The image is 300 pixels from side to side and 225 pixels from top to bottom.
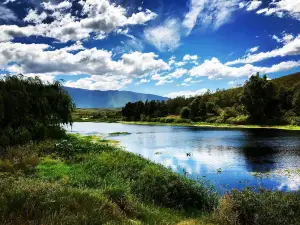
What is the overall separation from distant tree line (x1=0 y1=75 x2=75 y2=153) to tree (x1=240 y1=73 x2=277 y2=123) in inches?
2634

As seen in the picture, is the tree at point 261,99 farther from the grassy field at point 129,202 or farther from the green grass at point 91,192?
the grassy field at point 129,202

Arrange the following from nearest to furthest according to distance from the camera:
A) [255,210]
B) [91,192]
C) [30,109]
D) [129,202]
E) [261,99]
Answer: [255,210], [91,192], [129,202], [30,109], [261,99]

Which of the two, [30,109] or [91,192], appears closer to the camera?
[91,192]

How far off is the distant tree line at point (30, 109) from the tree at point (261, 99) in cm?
6691

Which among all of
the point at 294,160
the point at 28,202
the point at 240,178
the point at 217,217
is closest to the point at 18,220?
the point at 28,202

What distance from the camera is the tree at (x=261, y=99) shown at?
301ft

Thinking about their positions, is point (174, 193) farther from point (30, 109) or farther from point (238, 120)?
point (238, 120)

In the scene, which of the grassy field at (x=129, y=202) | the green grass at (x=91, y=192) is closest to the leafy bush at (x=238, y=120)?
the green grass at (x=91, y=192)

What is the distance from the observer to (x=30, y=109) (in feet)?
105

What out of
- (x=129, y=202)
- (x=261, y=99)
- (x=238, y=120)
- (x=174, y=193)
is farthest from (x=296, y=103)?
(x=129, y=202)

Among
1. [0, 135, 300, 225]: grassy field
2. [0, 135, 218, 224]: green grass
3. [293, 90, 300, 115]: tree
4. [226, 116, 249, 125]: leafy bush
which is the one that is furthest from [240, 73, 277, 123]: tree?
[0, 135, 300, 225]: grassy field

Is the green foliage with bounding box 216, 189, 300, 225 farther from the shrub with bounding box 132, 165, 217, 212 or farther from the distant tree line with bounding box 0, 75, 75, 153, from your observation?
the distant tree line with bounding box 0, 75, 75, 153

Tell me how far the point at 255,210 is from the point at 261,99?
85.6 m

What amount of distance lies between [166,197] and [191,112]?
389 ft
